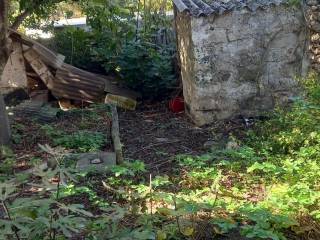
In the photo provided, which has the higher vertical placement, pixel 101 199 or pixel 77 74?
pixel 77 74

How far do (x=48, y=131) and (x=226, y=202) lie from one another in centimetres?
433

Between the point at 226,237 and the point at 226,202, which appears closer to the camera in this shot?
the point at 226,237

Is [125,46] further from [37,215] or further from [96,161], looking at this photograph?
[37,215]

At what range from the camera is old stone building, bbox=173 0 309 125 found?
889 centimetres

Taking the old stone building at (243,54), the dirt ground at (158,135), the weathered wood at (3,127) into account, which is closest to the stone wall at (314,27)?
the old stone building at (243,54)

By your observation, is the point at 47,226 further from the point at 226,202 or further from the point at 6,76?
the point at 6,76

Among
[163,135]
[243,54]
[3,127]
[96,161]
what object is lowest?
[163,135]

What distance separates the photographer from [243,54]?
Result: 9000mm

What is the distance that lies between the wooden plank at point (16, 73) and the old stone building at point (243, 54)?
3.89m

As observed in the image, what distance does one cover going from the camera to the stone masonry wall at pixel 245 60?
8.91m

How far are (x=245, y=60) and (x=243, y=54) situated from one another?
0.11 meters

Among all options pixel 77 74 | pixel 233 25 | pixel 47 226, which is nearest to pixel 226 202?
pixel 47 226

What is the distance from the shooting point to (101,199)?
5.01 metres

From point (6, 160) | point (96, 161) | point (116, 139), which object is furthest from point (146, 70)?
point (6, 160)
